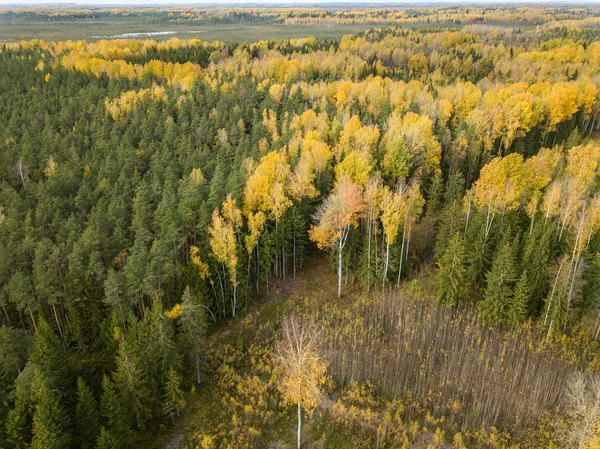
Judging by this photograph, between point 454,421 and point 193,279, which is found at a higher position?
point 193,279

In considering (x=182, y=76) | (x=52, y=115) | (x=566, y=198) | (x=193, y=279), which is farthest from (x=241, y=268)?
(x=182, y=76)

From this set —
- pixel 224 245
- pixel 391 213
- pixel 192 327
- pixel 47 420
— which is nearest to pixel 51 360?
pixel 47 420

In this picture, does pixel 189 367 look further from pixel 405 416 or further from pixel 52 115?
pixel 52 115

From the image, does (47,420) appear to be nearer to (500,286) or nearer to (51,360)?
(51,360)

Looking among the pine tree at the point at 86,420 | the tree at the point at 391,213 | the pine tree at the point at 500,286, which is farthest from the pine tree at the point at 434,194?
the pine tree at the point at 86,420

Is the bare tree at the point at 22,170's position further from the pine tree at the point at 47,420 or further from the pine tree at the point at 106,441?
the pine tree at the point at 106,441

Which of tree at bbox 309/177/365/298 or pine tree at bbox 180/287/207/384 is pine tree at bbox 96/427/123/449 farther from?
tree at bbox 309/177/365/298

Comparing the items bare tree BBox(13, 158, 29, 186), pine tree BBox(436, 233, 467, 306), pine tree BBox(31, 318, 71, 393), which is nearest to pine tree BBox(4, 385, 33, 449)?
pine tree BBox(31, 318, 71, 393)
